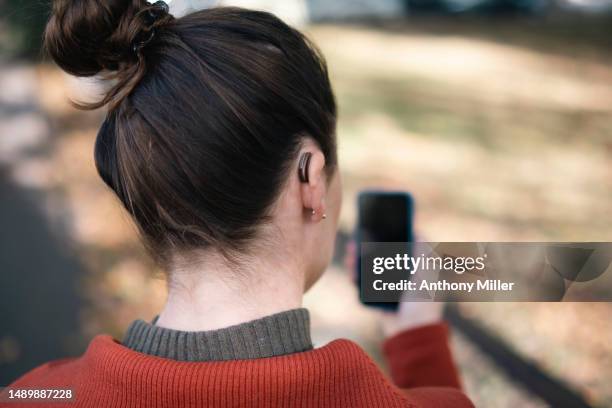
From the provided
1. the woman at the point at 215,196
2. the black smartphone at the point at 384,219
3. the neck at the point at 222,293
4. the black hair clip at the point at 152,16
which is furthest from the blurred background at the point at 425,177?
the black smartphone at the point at 384,219

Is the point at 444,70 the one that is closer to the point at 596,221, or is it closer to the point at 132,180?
the point at 596,221

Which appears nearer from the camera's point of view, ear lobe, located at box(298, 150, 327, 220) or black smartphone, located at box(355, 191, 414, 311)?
ear lobe, located at box(298, 150, 327, 220)

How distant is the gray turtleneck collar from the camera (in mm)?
969

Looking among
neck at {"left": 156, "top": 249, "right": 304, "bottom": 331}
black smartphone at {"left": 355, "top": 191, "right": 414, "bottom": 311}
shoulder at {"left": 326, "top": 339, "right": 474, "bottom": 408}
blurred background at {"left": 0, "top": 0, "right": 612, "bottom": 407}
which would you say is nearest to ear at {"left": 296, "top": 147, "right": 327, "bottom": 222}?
neck at {"left": 156, "top": 249, "right": 304, "bottom": 331}

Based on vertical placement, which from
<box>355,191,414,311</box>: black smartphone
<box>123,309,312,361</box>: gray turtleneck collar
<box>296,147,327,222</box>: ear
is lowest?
<box>355,191,414,311</box>: black smartphone

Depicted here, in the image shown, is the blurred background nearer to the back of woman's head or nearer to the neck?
the back of woman's head

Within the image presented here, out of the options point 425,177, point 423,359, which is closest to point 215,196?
point 423,359

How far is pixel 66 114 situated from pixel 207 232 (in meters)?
2.92

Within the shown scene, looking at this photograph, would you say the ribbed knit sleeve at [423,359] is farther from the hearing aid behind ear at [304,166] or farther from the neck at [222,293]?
the hearing aid behind ear at [304,166]

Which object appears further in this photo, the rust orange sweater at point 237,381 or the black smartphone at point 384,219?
the black smartphone at point 384,219

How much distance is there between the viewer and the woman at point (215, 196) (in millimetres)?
919

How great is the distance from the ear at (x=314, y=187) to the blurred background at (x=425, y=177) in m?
0.41

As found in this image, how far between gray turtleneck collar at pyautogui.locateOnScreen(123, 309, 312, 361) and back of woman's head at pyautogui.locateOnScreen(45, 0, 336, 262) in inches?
5.5

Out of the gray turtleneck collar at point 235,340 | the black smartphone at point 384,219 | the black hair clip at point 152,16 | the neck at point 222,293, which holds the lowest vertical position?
the black smartphone at point 384,219
